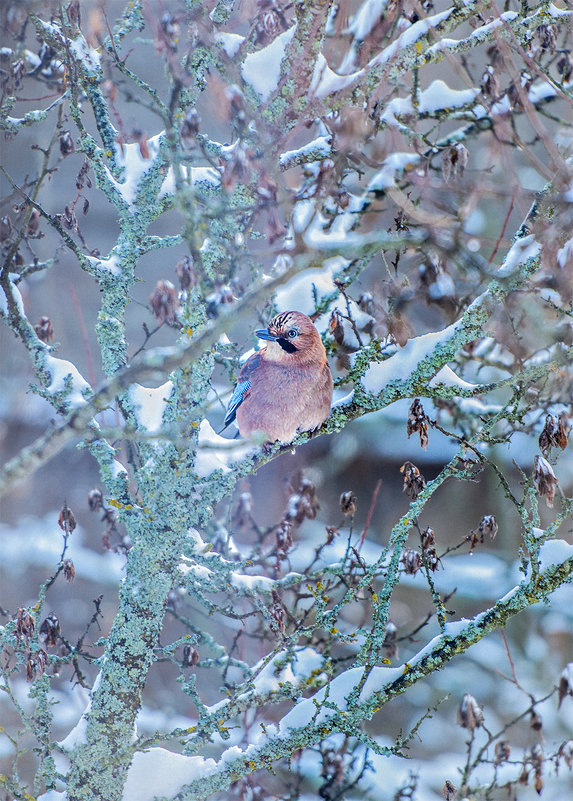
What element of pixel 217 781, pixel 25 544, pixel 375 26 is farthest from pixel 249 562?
pixel 25 544

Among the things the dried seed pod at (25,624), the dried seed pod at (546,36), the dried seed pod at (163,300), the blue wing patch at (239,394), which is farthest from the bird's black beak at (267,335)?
the dried seed pod at (546,36)

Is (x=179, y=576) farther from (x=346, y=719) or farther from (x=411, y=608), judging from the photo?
(x=411, y=608)

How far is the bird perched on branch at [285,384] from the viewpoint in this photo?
9.70ft

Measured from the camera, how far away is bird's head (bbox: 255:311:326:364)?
10.2ft

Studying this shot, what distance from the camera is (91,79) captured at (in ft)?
8.64

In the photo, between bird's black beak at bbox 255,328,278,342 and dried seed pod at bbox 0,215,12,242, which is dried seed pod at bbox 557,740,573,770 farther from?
dried seed pod at bbox 0,215,12,242

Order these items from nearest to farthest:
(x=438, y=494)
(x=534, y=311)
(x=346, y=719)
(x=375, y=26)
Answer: (x=534, y=311)
(x=346, y=719)
(x=375, y=26)
(x=438, y=494)

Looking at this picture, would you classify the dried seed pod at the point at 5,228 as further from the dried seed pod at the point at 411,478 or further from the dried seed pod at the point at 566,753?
the dried seed pod at the point at 566,753

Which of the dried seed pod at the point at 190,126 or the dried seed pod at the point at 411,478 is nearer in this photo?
the dried seed pod at the point at 190,126

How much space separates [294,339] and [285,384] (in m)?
0.21

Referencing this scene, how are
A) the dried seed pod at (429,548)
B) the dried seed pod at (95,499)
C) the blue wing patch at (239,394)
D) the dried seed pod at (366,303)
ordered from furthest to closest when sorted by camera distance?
the dried seed pod at (95,499)
the blue wing patch at (239,394)
the dried seed pod at (366,303)
the dried seed pod at (429,548)

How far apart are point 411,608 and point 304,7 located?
221 inches

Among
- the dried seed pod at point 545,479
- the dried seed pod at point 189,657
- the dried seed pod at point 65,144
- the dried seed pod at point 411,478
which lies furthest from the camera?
the dried seed pod at point 189,657

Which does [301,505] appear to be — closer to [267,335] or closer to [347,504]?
[347,504]
